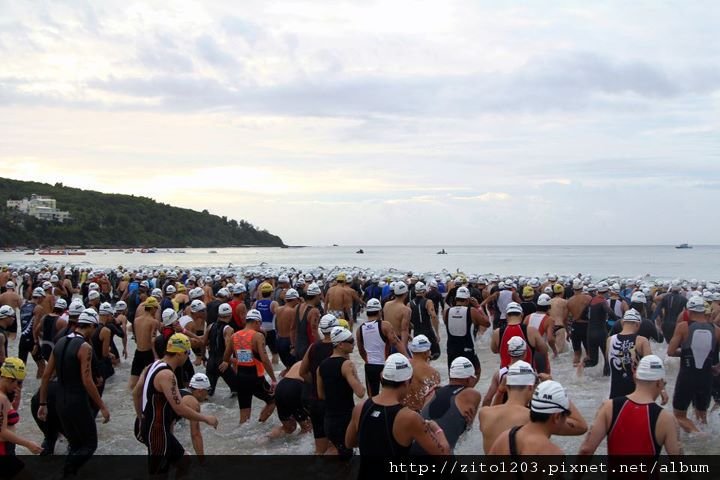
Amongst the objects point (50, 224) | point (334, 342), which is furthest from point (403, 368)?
point (50, 224)

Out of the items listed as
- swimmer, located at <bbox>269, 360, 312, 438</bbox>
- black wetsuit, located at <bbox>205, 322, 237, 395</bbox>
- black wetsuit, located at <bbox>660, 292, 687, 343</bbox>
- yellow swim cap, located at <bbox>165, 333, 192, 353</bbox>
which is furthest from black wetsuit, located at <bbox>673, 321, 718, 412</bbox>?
black wetsuit, located at <bbox>660, 292, 687, 343</bbox>

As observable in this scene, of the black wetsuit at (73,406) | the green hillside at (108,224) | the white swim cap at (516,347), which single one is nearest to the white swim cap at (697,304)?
the white swim cap at (516,347)

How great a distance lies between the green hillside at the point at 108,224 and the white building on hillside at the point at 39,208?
149 centimetres

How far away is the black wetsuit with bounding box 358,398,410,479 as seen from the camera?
12.4 feet

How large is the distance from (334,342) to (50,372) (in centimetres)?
256

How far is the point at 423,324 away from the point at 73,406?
206 inches

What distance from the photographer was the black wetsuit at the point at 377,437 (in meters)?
3.79

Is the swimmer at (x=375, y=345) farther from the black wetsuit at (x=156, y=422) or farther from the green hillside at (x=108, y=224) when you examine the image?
the green hillside at (x=108, y=224)

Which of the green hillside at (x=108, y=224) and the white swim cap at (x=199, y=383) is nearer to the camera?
the white swim cap at (x=199, y=383)

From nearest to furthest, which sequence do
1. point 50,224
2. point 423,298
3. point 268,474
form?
point 268,474, point 423,298, point 50,224

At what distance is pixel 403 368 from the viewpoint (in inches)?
156

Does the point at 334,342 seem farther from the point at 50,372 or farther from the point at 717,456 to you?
the point at 717,456

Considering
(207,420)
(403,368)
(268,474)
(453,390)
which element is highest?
(403,368)

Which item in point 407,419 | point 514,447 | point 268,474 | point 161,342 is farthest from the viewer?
point 161,342
